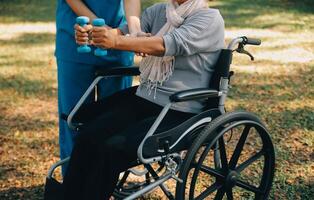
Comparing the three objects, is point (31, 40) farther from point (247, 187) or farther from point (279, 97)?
point (247, 187)

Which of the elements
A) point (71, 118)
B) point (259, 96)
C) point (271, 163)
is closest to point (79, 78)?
point (71, 118)

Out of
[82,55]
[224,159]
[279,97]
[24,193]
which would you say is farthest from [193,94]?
[279,97]

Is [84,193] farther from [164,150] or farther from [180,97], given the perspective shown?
[180,97]

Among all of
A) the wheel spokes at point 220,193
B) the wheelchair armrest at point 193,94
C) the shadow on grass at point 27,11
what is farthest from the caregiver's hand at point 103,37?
the shadow on grass at point 27,11

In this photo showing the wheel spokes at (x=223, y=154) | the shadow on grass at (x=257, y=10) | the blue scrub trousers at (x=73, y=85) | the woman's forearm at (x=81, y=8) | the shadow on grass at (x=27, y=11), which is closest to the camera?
the wheel spokes at (x=223, y=154)

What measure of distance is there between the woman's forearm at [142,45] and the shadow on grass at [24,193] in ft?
4.53

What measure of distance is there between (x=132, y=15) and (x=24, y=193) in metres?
1.39

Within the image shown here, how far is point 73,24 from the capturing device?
2.68 meters

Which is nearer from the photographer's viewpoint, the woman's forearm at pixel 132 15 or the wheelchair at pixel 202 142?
the wheelchair at pixel 202 142

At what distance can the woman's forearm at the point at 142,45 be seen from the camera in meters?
2.14

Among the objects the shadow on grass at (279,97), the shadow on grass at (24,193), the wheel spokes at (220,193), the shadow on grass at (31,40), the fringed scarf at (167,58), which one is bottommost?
the shadow on grass at (24,193)

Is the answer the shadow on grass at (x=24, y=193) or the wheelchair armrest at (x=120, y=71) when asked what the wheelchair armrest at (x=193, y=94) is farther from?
the shadow on grass at (x=24, y=193)

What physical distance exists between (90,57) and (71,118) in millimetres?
386

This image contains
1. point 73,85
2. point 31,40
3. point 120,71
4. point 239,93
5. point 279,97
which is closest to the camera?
point 120,71
